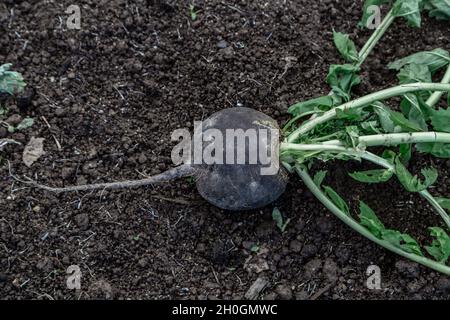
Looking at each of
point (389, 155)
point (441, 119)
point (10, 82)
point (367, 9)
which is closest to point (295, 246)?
point (389, 155)

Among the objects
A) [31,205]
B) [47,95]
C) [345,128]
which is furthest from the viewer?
[47,95]

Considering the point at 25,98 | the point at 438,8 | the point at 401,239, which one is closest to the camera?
the point at 401,239

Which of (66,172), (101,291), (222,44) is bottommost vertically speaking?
(101,291)

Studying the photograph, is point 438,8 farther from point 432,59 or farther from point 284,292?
point 284,292

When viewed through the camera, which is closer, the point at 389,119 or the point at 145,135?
the point at 389,119

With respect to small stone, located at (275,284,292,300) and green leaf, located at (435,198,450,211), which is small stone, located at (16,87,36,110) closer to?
small stone, located at (275,284,292,300)

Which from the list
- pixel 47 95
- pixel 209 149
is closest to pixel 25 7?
pixel 47 95

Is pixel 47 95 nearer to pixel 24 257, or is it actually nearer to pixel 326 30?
pixel 24 257
